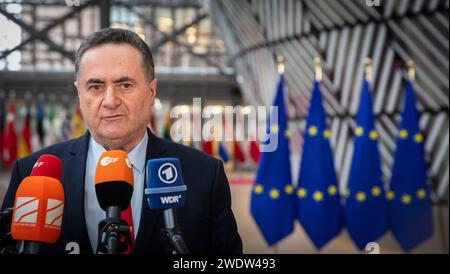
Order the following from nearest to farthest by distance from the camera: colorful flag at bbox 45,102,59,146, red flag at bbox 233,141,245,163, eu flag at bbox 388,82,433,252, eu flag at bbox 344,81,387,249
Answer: eu flag at bbox 344,81,387,249
eu flag at bbox 388,82,433,252
colorful flag at bbox 45,102,59,146
red flag at bbox 233,141,245,163

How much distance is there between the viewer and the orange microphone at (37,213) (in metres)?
1.31

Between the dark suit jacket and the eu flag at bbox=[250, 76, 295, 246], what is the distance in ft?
17.2

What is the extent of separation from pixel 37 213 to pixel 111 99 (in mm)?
447

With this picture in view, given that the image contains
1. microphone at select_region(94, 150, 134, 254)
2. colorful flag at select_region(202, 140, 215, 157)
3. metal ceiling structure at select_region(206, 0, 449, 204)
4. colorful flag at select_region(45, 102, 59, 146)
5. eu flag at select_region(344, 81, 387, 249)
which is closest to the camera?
microphone at select_region(94, 150, 134, 254)

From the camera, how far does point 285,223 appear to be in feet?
24.6

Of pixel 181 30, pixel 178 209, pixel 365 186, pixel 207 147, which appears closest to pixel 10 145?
pixel 207 147

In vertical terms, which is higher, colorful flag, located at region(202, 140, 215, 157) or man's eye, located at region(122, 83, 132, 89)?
colorful flag, located at region(202, 140, 215, 157)

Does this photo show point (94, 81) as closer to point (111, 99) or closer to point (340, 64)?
point (111, 99)

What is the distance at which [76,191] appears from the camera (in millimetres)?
1800

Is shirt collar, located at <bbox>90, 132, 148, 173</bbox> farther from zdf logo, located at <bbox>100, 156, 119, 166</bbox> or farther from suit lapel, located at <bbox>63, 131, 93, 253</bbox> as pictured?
zdf logo, located at <bbox>100, 156, 119, 166</bbox>

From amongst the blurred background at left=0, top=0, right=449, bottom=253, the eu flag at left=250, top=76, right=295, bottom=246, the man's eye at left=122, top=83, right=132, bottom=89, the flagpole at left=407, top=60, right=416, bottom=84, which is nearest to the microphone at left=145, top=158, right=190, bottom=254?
the man's eye at left=122, top=83, right=132, bottom=89

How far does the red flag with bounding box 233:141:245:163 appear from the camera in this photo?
2197 centimetres

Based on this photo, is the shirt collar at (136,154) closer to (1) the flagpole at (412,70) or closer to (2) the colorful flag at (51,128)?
(1) the flagpole at (412,70)
